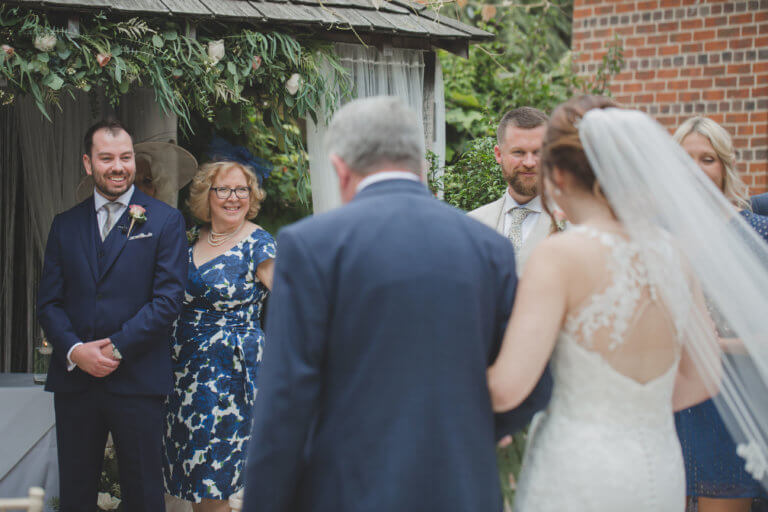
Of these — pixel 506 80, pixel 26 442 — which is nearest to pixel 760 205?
pixel 26 442

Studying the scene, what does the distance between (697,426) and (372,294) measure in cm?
204

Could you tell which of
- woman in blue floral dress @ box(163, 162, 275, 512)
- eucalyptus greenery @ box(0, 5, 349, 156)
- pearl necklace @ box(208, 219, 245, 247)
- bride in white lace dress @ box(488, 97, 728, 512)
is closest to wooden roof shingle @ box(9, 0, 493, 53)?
eucalyptus greenery @ box(0, 5, 349, 156)

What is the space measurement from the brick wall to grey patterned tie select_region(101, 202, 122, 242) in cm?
521

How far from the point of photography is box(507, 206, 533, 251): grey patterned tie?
4074mm

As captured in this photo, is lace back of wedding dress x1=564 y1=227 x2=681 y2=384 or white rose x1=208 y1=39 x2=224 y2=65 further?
white rose x1=208 y1=39 x2=224 y2=65

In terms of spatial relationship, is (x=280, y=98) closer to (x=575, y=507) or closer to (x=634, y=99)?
(x=575, y=507)

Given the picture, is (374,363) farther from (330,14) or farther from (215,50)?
(330,14)

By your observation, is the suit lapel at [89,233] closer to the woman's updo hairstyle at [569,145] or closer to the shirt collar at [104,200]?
the shirt collar at [104,200]

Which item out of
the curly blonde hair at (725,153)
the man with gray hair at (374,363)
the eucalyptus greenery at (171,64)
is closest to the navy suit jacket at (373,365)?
the man with gray hair at (374,363)

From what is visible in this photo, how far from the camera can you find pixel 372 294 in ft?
6.47

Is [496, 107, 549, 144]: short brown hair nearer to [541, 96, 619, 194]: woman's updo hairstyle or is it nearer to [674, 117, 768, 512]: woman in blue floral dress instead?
[674, 117, 768, 512]: woman in blue floral dress

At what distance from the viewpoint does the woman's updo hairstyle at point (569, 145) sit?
226cm

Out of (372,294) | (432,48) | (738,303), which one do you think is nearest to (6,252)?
(432,48)

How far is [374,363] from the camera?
1.98m
